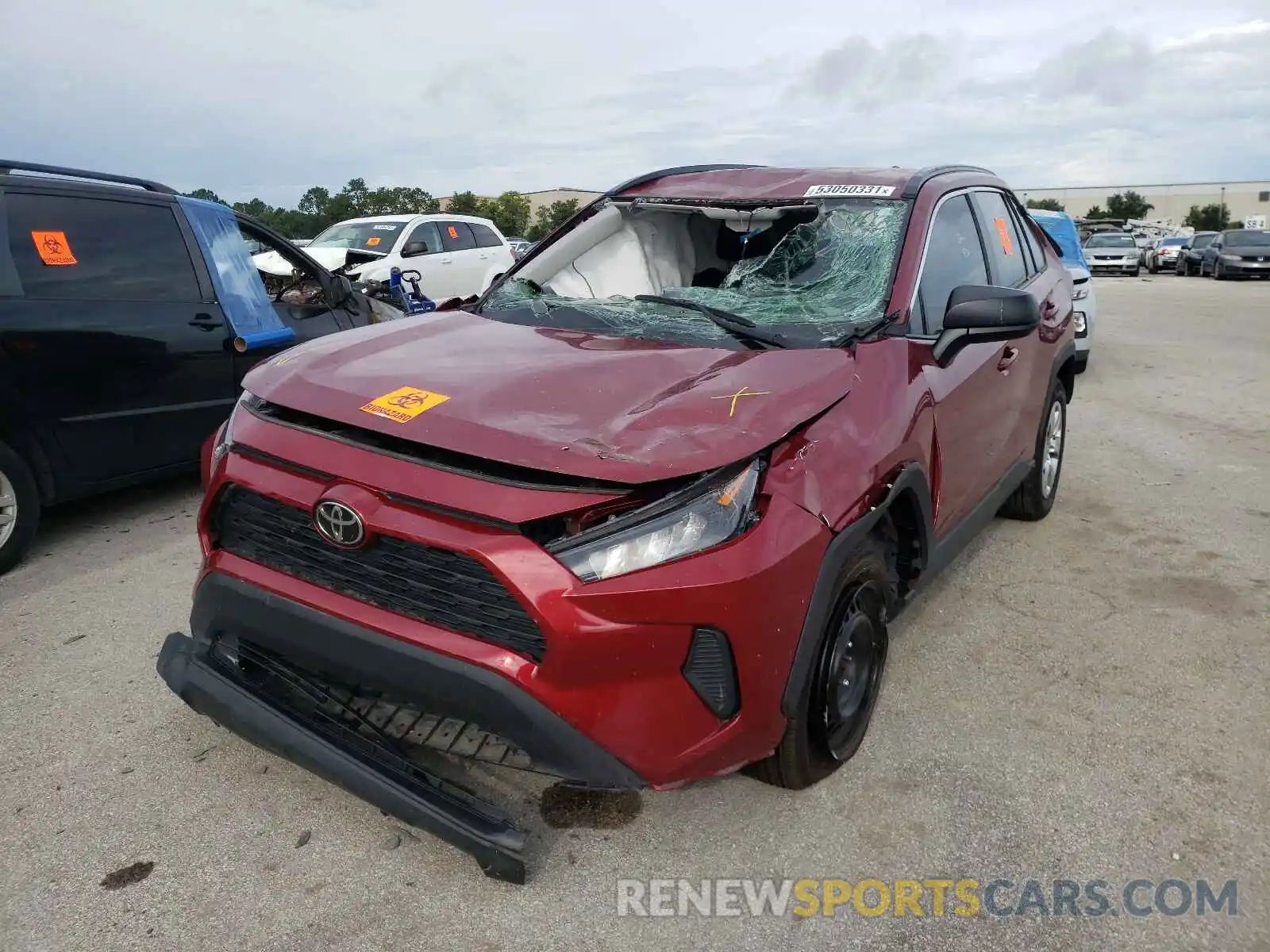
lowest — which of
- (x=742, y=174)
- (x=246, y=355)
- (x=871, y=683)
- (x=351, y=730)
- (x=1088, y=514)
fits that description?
(x=1088, y=514)

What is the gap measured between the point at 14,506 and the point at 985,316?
4127 millimetres

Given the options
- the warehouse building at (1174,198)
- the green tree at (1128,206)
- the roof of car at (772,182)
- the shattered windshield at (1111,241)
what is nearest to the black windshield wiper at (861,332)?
the roof of car at (772,182)

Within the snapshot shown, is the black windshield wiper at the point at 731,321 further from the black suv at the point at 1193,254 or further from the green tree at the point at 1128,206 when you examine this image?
the green tree at the point at 1128,206

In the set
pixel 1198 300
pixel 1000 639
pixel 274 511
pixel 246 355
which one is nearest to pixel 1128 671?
pixel 1000 639

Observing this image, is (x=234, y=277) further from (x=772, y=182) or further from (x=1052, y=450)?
(x=1052, y=450)

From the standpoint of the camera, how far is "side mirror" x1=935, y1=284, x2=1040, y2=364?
2967 millimetres

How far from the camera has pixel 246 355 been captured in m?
5.30

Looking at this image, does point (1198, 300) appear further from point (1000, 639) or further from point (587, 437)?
point (587, 437)

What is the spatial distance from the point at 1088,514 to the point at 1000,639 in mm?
1884

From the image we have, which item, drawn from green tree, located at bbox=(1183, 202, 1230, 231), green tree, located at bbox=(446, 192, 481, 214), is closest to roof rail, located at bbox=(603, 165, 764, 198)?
green tree, located at bbox=(446, 192, 481, 214)

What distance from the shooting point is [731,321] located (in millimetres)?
3018

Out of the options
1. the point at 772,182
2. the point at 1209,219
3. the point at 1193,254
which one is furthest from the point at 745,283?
the point at 1209,219

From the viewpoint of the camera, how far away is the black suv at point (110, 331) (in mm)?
4207

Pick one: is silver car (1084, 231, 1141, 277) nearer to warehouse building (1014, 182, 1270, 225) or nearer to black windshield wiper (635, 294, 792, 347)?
black windshield wiper (635, 294, 792, 347)
